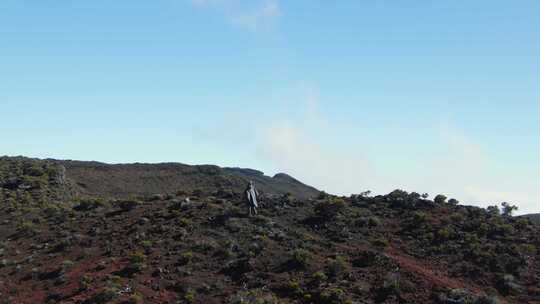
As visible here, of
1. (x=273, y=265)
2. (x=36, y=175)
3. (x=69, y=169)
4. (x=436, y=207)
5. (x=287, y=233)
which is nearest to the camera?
(x=273, y=265)

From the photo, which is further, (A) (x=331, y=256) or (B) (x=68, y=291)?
(A) (x=331, y=256)

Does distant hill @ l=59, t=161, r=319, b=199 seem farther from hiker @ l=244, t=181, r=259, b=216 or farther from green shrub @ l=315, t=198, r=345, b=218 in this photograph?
green shrub @ l=315, t=198, r=345, b=218

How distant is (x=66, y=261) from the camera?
28672 millimetres

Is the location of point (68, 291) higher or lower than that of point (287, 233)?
lower

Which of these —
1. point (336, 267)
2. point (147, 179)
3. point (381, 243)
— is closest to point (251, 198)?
point (381, 243)

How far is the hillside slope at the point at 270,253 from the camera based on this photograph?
23.5 metres

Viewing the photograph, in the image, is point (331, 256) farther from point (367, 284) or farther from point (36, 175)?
point (36, 175)

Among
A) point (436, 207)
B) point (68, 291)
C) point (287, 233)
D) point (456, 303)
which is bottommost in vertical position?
point (68, 291)

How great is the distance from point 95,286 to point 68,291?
1277mm

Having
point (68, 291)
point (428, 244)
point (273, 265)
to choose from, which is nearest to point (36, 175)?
point (68, 291)

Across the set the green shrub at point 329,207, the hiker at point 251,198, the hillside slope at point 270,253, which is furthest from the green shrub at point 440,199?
the hiker at point 251,198

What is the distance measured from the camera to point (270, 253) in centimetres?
2761

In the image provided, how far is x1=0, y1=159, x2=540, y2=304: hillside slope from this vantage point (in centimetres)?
2345

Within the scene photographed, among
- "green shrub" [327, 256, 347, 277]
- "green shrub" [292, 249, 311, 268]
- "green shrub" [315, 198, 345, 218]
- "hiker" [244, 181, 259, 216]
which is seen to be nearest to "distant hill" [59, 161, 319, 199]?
"hiker" [244, 181, 259, 216]
